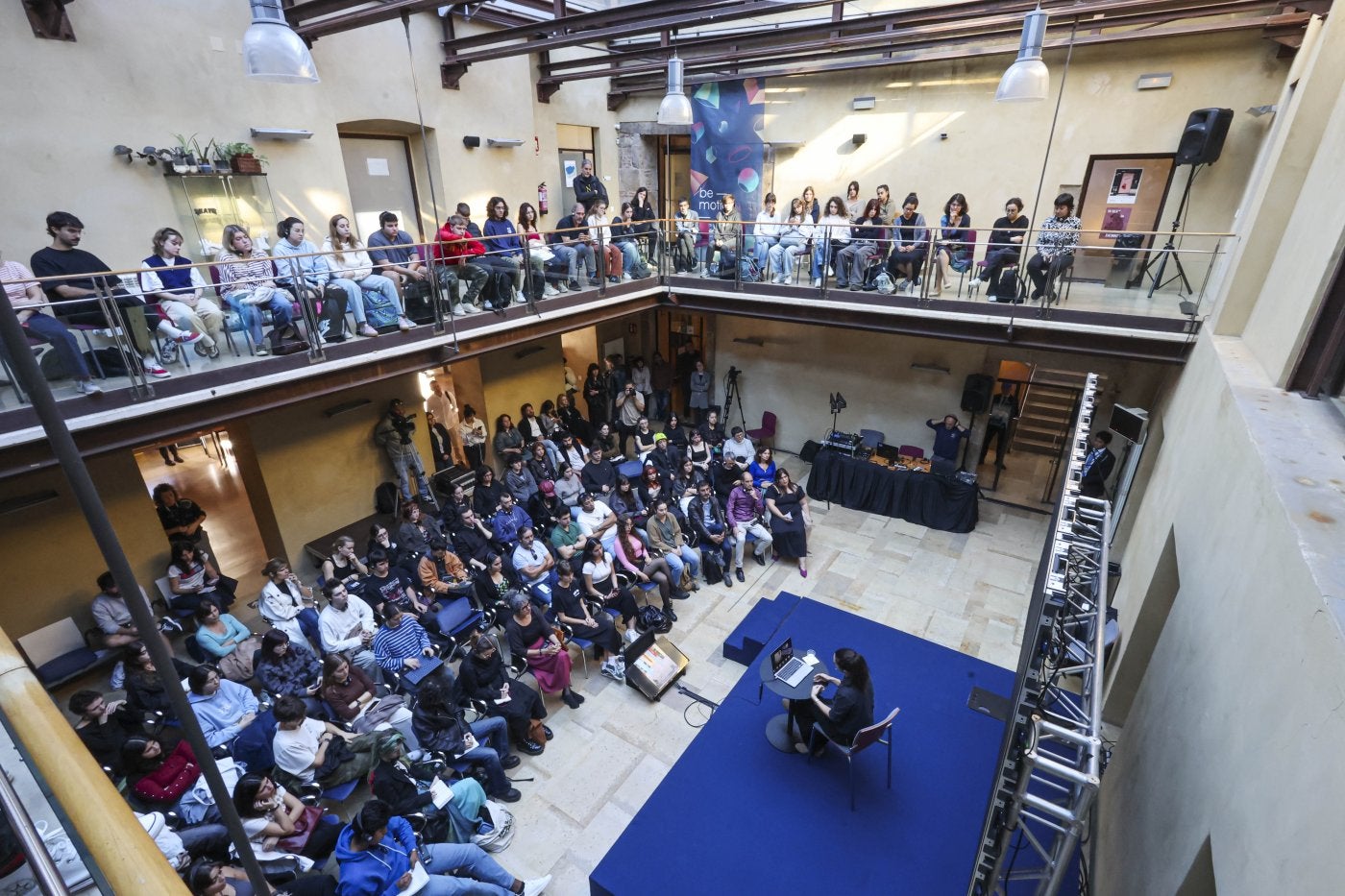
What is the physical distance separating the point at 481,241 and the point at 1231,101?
976 cm

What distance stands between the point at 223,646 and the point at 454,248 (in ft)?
15.8

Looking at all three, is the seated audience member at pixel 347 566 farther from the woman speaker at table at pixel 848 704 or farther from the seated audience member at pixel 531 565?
the woman speaker at table at pixel 848 704

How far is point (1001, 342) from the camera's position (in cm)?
A: 833

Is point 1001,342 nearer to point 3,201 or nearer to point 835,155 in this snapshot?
point 835,155

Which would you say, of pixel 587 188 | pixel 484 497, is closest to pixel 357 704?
pixel 484 497

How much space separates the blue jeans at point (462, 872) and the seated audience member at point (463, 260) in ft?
17.9

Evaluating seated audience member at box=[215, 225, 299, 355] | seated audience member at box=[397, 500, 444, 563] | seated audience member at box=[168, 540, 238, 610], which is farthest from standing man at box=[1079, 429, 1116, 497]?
seated audience member at box=[168, 540, 238, 610]

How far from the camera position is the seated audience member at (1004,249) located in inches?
314

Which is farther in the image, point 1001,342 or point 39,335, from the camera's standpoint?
point 1001,342

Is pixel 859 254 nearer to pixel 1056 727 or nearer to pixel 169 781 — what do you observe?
pixel 1056 727

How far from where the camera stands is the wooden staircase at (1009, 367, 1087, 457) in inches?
393

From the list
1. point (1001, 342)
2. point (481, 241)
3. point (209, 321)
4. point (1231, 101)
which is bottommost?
point (1001, 342)

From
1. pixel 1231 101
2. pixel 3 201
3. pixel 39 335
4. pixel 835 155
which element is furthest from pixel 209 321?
pixel 1231 101

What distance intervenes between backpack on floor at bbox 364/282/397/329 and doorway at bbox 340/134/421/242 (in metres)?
3.00
